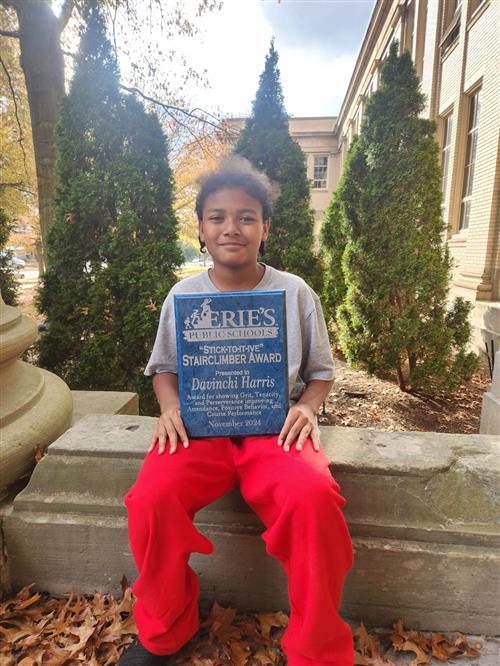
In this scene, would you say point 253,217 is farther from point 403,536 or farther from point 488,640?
point 488,640

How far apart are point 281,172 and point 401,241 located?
1418 millimetres

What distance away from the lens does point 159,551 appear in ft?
4.65

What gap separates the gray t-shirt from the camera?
1761 mm

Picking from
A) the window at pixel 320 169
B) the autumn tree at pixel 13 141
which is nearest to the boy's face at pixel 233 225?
the autumn tree at pixel 13 141

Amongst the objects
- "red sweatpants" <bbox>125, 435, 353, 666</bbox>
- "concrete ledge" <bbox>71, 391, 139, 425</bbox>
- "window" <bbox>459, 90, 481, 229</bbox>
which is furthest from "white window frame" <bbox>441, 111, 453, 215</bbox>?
"red sweatpants" <bbox>125, 435, 353, 666</bbox>

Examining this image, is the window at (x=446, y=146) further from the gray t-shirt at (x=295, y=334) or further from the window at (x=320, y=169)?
the window at (x=320, y=169)

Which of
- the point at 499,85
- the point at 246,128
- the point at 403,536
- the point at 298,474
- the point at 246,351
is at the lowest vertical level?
the point at 403,536


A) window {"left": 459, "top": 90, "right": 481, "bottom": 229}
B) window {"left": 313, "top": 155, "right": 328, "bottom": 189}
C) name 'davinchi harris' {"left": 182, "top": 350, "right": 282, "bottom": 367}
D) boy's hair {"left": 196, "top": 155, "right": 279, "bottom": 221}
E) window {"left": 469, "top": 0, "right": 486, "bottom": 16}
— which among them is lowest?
name 'davinchi harris' {"left": 182, "top": 350, "right": 282, "bottom": 367}

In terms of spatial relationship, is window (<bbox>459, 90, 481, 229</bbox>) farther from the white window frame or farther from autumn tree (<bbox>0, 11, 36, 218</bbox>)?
autumn tree (<bbox>0, 11, 36, 218</bbox>)

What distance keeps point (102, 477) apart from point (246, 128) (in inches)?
145

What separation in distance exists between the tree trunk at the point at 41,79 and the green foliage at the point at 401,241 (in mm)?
4103

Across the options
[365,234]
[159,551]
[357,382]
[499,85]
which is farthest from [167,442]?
[499,85]

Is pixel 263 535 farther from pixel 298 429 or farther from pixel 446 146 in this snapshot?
pixel 446 146

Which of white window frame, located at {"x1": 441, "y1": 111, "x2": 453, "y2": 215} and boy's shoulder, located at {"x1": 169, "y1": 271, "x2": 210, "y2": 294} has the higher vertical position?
white window frame, located at {"x1": 441, "y1": 111, "x2": 453, "y2": 215}
